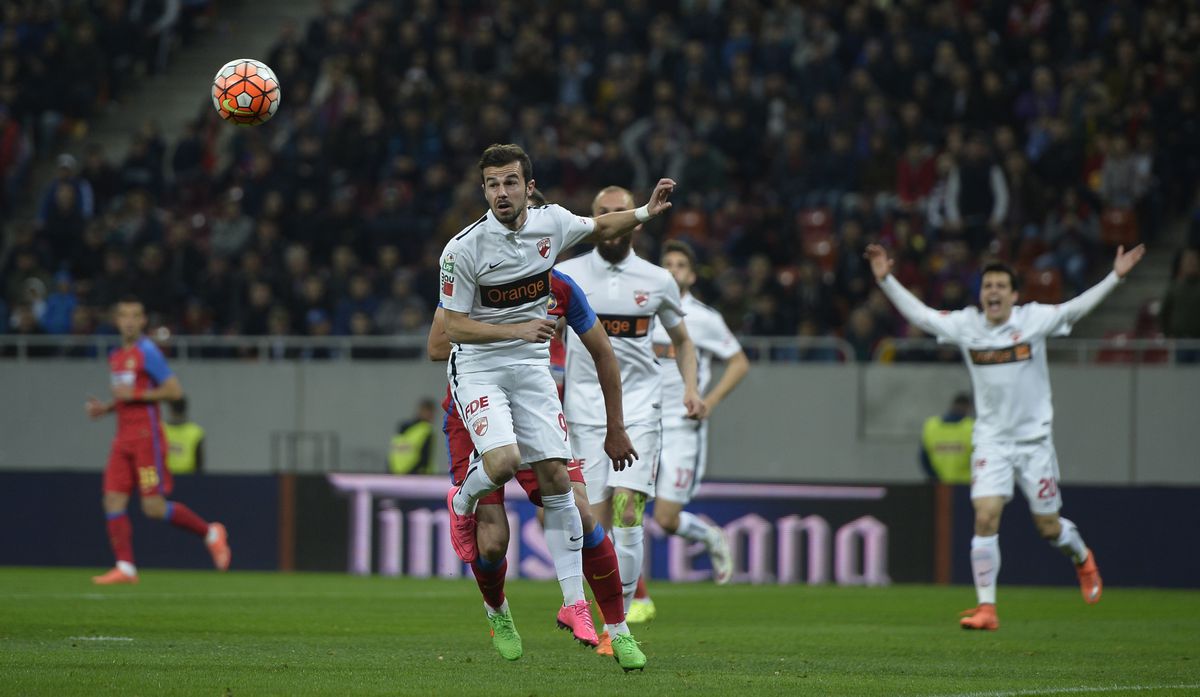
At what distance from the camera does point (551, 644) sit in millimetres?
9906

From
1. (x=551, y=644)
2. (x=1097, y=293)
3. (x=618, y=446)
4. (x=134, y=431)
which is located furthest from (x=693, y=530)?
(x=618, y=446)

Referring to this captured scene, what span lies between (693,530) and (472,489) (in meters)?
5.72

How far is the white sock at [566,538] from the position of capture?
28.1 ft

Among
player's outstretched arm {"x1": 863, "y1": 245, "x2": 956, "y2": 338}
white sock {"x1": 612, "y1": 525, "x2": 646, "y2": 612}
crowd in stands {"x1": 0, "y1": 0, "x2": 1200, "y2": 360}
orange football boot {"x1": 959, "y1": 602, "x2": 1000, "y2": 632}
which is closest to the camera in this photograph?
white sock {"x1": 612, "y1": 525, "x2": 646, "y2": 612}

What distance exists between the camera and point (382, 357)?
71.8ft

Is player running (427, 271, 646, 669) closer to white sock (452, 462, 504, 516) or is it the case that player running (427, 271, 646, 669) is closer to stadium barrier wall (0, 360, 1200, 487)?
white sock (452, 462, 504, 516)

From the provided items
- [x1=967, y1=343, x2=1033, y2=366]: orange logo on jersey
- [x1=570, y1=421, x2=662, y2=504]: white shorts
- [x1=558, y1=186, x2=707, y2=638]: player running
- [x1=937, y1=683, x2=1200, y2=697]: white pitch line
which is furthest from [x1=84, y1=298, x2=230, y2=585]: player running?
[x1=937, y1=683, x2=1200, y2=697]: white pitch line

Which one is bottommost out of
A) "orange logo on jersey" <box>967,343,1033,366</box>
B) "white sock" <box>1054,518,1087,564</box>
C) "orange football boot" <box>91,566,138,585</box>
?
"orange football boot" <box>91,566,138,585</box>

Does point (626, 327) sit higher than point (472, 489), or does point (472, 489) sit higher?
point (626, 327)

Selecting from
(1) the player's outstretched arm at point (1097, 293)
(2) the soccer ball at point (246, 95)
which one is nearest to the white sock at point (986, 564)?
(1) the player's outstretched arm at point (1097, 293)

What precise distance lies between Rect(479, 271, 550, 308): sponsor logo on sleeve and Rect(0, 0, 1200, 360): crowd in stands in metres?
11.6

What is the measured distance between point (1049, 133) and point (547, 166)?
20.5ft

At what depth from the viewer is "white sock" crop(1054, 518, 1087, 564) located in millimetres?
12961

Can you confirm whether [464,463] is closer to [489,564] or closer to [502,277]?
[489,564]
